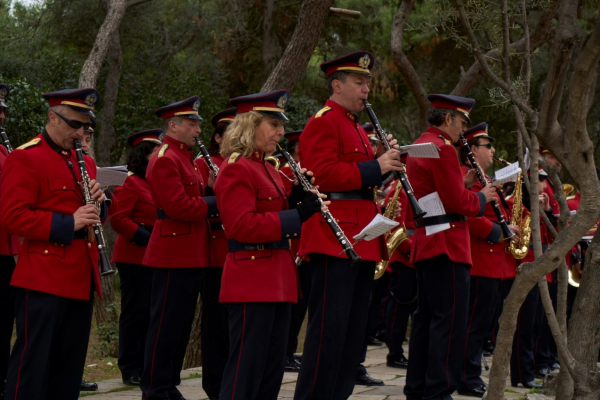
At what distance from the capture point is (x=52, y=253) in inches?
189

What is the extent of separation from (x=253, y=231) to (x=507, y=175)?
9.40 feet

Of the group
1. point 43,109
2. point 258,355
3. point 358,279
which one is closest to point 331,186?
point 358,279

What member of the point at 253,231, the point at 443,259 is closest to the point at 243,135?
the point at 253,231

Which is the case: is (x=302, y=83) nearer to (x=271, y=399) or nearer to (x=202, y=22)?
(x=202, y=22)

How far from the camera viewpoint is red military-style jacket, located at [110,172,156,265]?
735 cm

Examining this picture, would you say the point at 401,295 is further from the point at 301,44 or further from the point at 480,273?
the point at 301,44

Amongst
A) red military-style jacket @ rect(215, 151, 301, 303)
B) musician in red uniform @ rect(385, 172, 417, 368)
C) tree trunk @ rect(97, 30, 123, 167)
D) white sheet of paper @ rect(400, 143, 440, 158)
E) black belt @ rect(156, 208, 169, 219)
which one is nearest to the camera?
red military-style jacket @ rect(215, 151, 301, 303)

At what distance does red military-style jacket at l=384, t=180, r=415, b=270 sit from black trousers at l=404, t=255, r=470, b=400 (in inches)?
94.1

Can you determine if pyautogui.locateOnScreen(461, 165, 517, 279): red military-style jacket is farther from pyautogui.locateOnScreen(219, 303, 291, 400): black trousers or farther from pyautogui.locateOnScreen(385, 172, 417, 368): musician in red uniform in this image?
pyautogui.locateOnScreen(219, 303, 291, 400): black trousers

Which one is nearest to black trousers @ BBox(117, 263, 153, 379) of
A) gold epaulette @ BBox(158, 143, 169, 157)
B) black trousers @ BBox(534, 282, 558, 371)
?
gold epaulette @ BBox(158, 143, 169, 157)

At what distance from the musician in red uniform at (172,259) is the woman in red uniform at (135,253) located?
1.14 metres

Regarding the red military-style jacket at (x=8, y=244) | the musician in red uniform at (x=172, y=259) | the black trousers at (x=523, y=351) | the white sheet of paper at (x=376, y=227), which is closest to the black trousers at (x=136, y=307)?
the musician in red uniform at (x=172, y=259)

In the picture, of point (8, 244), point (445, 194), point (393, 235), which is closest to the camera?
point (8, 244)

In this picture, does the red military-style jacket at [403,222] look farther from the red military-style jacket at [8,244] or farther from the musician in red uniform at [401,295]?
the red military-style jacket at [8,244]
